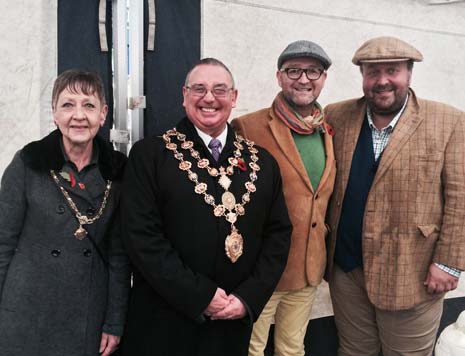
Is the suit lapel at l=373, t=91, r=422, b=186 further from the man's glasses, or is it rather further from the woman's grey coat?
the woman's grey coat

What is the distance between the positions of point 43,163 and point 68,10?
3.29ft

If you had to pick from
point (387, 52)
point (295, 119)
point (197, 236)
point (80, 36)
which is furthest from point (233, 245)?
point (80, 36)

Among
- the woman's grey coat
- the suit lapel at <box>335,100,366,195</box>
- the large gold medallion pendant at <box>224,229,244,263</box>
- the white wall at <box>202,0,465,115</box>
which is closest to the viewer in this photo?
the woman's grey coat

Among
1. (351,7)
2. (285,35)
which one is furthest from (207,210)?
(351,7)

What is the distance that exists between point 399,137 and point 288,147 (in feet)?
1.61

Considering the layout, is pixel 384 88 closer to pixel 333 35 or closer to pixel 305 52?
pixel 305 52

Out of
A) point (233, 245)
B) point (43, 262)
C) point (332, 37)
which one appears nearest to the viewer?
point (43, 262)

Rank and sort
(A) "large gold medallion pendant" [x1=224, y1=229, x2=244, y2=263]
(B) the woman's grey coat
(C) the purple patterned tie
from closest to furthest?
(B) the woman's grey coat, (A) "large gold medallion pendant" [x1=224, y1=229, x2=244, y2=263], (C) the purple patterned tie

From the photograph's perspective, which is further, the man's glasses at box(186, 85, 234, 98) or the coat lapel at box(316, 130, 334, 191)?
the coat lapel at box(316, 130, 334, 191)

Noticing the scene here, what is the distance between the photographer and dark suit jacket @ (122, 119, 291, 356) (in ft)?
4.87

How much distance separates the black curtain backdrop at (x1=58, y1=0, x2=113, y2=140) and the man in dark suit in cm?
78

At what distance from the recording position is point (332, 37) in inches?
106

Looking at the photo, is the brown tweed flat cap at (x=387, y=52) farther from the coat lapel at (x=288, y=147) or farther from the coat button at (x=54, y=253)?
the coat button at (x=54, y=253)

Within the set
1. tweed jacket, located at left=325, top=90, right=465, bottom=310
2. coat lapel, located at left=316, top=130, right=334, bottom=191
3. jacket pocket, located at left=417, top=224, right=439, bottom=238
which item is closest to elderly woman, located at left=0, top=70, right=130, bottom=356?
coat lapel, located at left=316, top=130, right=334, bottom=191
